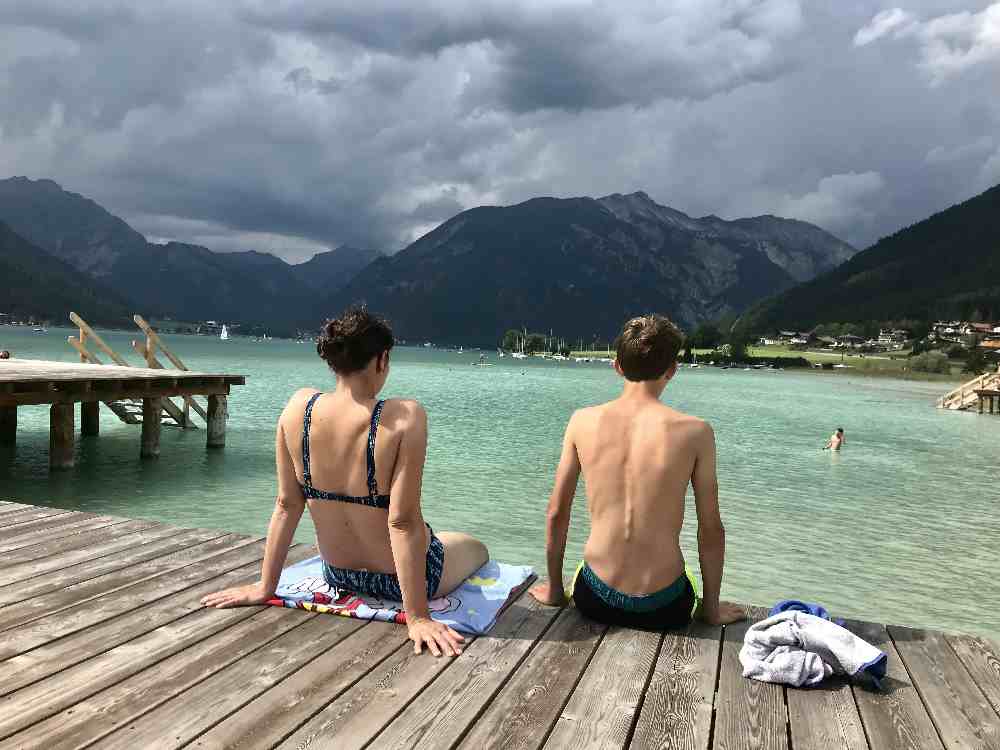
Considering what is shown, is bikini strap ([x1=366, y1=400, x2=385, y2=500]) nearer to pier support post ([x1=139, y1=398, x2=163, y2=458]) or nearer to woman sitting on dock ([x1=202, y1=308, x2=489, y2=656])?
woman sitting on dock ([x1=202, y1=308, x2=489, y2=656])

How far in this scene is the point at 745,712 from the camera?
335 cm

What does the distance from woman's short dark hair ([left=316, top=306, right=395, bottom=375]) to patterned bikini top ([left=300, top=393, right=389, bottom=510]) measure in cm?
25

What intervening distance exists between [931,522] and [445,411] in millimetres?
25134

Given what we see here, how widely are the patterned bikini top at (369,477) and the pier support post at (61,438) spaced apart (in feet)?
42.9

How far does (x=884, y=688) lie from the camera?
3.71 meters

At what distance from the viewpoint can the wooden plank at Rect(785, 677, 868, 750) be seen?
313 centimetres

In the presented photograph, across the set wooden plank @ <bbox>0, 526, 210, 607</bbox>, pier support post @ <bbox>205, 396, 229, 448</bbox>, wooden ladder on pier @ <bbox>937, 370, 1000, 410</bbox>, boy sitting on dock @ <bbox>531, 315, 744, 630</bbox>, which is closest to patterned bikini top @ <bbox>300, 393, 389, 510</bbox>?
boy sitting on dock @ <bbox>531, 315, 744, 630</bbox>

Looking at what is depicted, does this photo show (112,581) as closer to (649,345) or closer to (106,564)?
(106,564)

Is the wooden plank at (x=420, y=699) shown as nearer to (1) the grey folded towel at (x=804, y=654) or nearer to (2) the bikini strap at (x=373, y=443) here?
(2) the bikini strap at (x=373, y=443)

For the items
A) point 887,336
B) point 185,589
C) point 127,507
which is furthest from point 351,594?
point 887,336

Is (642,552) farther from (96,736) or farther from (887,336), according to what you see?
(887,336)

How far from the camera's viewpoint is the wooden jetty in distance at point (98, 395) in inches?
541

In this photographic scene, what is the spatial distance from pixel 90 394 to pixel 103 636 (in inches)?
490

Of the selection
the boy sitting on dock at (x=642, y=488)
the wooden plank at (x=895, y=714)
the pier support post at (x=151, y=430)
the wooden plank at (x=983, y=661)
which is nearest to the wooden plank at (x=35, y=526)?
the boy sitting on dock at (x=642, y=488)
